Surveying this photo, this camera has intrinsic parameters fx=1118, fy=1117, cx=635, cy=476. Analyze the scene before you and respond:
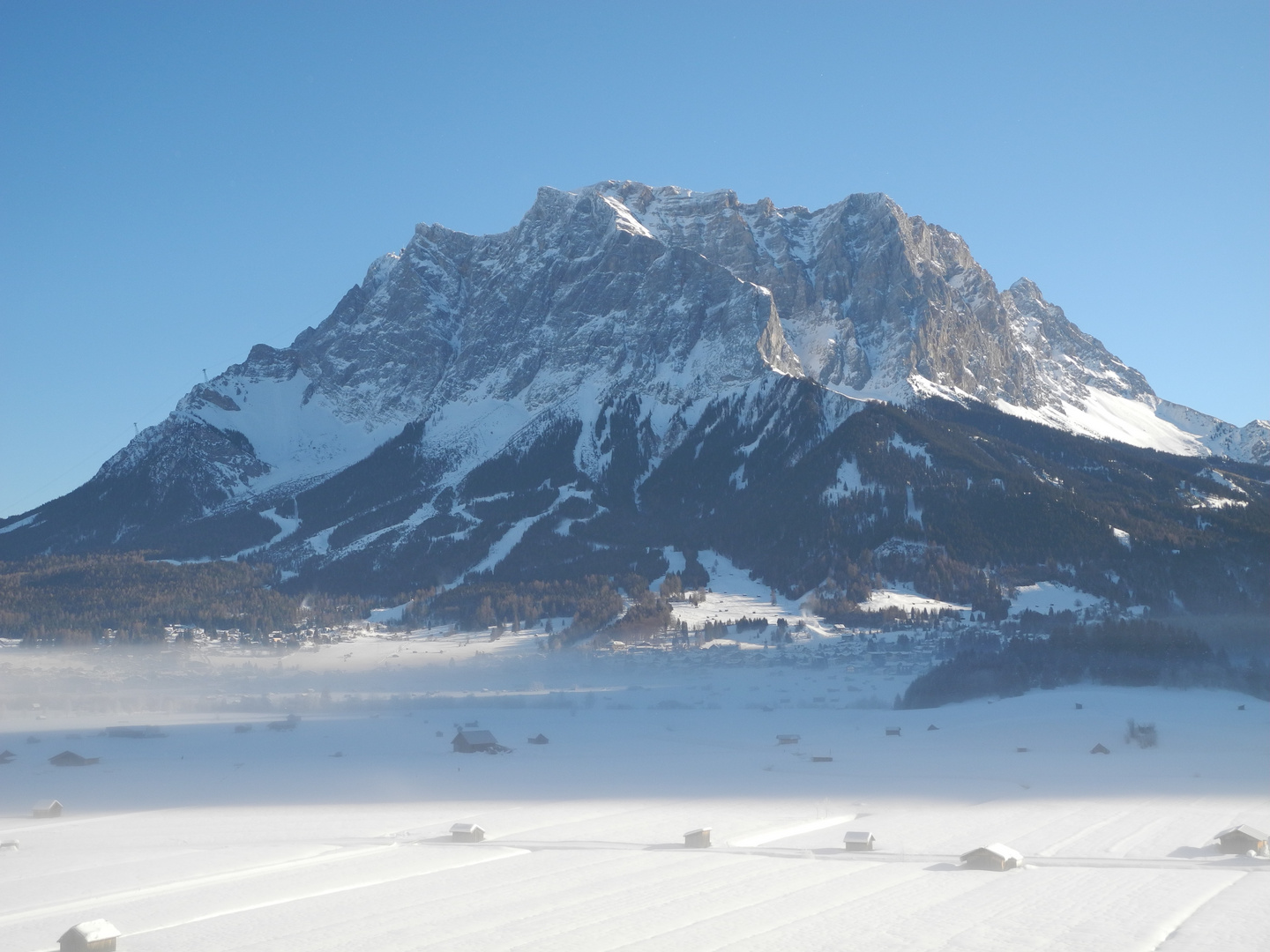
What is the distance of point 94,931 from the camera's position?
2178 centimetres

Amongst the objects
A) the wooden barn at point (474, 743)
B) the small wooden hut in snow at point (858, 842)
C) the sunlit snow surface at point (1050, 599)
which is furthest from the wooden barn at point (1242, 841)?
the sunlit snow surface at point (1050, 599)

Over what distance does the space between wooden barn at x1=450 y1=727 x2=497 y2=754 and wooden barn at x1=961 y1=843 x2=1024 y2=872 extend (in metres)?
43.2

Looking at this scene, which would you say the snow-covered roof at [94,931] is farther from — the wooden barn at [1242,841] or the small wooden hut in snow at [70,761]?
the small wooden hut in snow at [70,761]

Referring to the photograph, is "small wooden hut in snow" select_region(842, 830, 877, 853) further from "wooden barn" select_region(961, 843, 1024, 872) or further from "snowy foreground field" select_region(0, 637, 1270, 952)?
"wooden barn" select_region(961, 843, 1024, 872)

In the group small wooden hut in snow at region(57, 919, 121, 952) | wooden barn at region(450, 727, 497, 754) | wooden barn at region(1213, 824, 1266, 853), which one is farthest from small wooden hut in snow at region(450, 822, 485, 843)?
wooden barn at region(450, 727, 497, 754)

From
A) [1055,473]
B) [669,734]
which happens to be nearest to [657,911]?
[669,734]

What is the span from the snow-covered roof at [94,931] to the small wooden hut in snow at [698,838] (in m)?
18.6

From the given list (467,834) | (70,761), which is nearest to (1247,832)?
(467,834)

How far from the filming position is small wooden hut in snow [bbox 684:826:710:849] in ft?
118

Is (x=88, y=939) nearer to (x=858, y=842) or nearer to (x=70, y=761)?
(x=858, y=842)

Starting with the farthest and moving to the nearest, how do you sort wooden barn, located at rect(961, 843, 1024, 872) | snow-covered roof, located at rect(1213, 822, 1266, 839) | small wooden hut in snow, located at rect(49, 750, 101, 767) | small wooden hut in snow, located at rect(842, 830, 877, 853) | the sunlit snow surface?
the sunlit snow surface
small wooden hut in snow, located at rect(49, 750, 101, 767)
small wooden hut in snow, located at rect(842, 830, 877, 853)
snow-covered roof, located at rect(1213, 822, 1266, 839)
wooden barn, located at rect(961, 843, 1024, 872)

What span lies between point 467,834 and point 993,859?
1780cm

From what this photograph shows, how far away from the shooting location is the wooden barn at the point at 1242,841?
3172cm

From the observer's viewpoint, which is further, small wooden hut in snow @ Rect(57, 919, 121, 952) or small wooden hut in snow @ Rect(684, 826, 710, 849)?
small wooden hut in snow @ Rect(684, 826, 710, 849)
